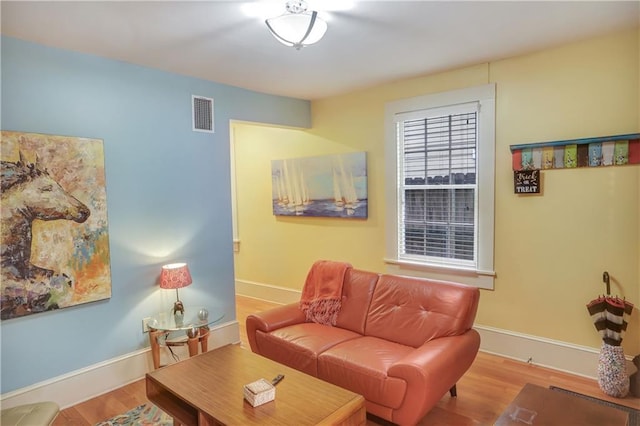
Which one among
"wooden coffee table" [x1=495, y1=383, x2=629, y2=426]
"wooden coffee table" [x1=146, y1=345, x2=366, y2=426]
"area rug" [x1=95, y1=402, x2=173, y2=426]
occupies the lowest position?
"area rug" [x1=95, y1=402, x2=173, y2=426]

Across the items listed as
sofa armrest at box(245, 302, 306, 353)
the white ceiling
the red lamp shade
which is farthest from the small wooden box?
the white ceiling

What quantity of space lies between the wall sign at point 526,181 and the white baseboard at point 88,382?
3.18m

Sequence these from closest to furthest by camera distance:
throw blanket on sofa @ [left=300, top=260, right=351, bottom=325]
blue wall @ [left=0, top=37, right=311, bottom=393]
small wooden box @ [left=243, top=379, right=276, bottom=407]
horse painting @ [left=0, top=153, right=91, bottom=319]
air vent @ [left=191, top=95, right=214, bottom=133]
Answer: small wooden box @ [left=243, top=379, right=276, bottom=407]
horse painting @ [left=0, top=153, right=91, bottom=319]
blue wall @ [left=0, top=37, right=311, bottom=393]
throw blanket on sofa @ [left=300, top=260, right=351, bottom=325]
air vent @ [left=191, top=95, right=214, bottom=133]

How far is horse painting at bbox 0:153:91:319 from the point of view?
2500 mm

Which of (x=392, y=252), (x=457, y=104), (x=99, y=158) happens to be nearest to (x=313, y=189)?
(x=392, y=252)

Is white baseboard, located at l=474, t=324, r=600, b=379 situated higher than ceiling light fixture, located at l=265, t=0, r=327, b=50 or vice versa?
ceiling light fixture, located at l=265, t=0, r=327, b=50

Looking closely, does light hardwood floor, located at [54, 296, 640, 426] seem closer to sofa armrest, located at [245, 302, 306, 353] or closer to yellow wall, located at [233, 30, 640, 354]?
yellow wall, located at [233, 30, 640, 354]

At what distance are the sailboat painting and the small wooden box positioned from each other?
2.57 m

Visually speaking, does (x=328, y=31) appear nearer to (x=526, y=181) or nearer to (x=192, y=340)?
(x=526, y=181)

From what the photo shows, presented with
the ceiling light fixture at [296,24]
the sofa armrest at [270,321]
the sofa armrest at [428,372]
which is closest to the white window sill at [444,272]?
the sofa armrest at [428,372]

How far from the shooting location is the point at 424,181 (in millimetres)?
3852

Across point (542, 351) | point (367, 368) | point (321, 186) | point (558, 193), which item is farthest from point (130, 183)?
point (542, 351)

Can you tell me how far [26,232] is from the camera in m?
2.57

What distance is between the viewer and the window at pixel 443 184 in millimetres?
3457
